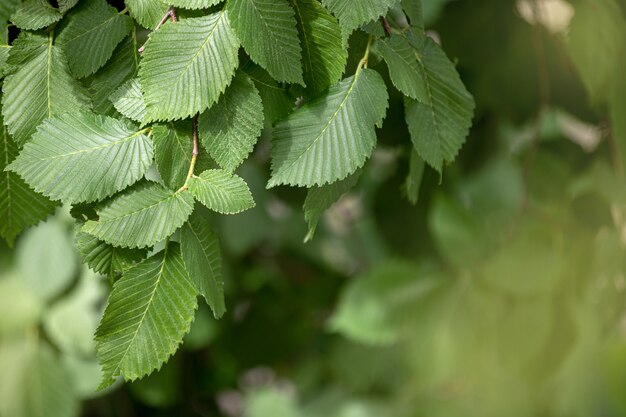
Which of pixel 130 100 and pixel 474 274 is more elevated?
pixel 130 100

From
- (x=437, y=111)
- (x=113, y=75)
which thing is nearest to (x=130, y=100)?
(x=113, y=75)

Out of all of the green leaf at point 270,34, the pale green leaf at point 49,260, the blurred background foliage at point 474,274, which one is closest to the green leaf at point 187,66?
the green leaf at point 270,34

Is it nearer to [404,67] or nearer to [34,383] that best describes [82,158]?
[404,67]

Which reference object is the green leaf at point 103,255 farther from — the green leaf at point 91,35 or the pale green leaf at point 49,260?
the pale green leaf at point 49,260

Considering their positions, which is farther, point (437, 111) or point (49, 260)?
point (49, 260)

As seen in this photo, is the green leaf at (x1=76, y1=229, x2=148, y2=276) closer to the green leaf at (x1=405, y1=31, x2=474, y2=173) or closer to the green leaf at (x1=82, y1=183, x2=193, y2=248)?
the green leaf at (x1=82, y1=183, x2=193, y2=248)

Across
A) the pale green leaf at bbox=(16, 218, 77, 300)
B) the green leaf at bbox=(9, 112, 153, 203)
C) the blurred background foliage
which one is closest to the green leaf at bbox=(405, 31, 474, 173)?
the green leaf at bbox=(9, 112, 153, 203)
